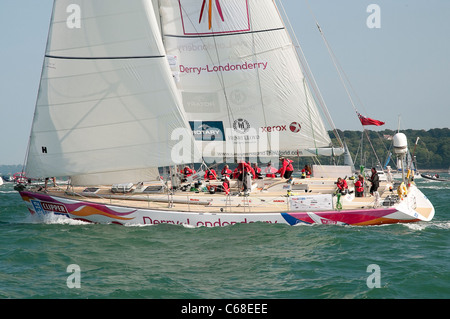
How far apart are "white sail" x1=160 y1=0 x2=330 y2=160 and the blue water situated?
5473 millimetres

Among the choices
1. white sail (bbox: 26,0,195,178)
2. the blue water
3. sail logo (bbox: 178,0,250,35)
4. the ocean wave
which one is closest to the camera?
the blue water

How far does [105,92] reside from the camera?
16406mm

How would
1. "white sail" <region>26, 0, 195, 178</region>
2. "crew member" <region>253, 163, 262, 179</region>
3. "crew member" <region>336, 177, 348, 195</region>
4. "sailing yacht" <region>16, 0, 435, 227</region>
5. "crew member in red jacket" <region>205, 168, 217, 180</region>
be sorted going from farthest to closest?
"crew member" <region>253, 163, 262, 179</region>
"crew member in red jacket" <region>205, 168, 217, 180</region>
"crew member" <region>336, 177, 348, 195</region>
"white sail" <region>26, 0, 195, 178</region>
"sailing yacht" <region>16, 0, 435, 227</region>

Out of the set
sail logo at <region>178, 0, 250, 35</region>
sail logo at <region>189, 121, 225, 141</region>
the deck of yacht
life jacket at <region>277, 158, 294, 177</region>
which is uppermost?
sail logo at <region>178, 0, 250, 35</region>

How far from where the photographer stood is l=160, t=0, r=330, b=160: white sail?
1952 centimetres

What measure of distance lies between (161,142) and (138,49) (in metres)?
2.97

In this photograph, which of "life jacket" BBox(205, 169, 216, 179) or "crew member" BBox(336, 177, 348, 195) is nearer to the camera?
"crew member" BBox(336, 177, 348, 195)

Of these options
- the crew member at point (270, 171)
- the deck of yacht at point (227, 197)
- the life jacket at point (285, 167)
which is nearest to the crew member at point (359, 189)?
the deck of yacht at point (227, 197)

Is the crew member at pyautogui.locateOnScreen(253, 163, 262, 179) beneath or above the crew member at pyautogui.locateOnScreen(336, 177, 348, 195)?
above

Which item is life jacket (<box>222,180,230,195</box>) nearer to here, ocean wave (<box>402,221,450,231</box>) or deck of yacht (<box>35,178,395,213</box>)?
deck of yacht (<box>35,178,395,213</box>)

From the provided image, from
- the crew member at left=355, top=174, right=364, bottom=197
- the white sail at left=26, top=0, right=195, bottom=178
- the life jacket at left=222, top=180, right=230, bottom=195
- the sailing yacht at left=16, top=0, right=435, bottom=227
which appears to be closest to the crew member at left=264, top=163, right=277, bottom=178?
the sailing yacht at left=16, top=0, right=435, bottom=227

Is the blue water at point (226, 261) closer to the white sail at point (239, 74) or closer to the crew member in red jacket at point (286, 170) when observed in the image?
the crew member in red jacket at point (286, 170)

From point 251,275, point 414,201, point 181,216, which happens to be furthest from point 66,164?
point 414,201

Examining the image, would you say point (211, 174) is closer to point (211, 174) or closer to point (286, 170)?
point (211, 174)
